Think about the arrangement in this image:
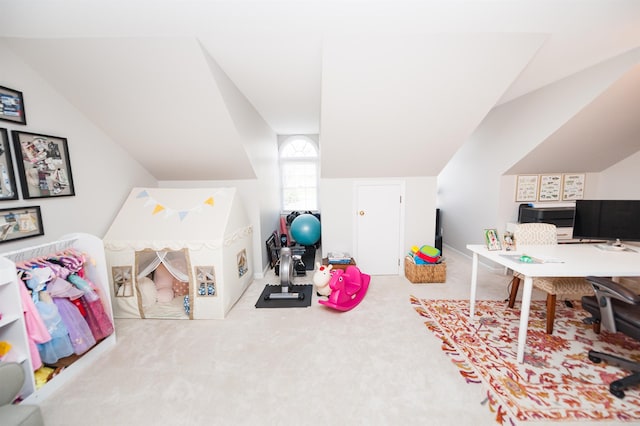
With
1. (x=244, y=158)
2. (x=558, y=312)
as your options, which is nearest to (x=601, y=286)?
(x=558, y=312)

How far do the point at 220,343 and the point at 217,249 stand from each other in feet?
3.05

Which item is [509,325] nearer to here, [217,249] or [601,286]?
[601,286]

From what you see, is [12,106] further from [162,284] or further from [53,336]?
[162,284]

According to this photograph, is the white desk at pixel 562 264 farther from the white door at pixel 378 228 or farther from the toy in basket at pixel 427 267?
the white door at pixel 378 228

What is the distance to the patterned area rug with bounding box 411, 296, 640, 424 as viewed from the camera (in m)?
1.61

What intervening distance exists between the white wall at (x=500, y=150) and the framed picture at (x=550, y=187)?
0.15 meters

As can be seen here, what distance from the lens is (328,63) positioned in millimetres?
2203

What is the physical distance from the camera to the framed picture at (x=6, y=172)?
6.47 feet

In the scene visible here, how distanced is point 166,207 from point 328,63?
246 cm

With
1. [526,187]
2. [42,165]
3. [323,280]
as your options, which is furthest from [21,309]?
[526,187]

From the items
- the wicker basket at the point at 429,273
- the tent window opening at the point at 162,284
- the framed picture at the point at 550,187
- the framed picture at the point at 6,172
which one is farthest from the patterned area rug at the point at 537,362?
the framed picture at the point at 6,172

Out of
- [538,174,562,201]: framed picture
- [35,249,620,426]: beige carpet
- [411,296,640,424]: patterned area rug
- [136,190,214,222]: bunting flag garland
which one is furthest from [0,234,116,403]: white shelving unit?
[538,174,562,201]: framed picture

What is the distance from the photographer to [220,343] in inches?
92.3

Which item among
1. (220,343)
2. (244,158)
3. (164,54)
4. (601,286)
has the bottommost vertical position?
(220,343)
